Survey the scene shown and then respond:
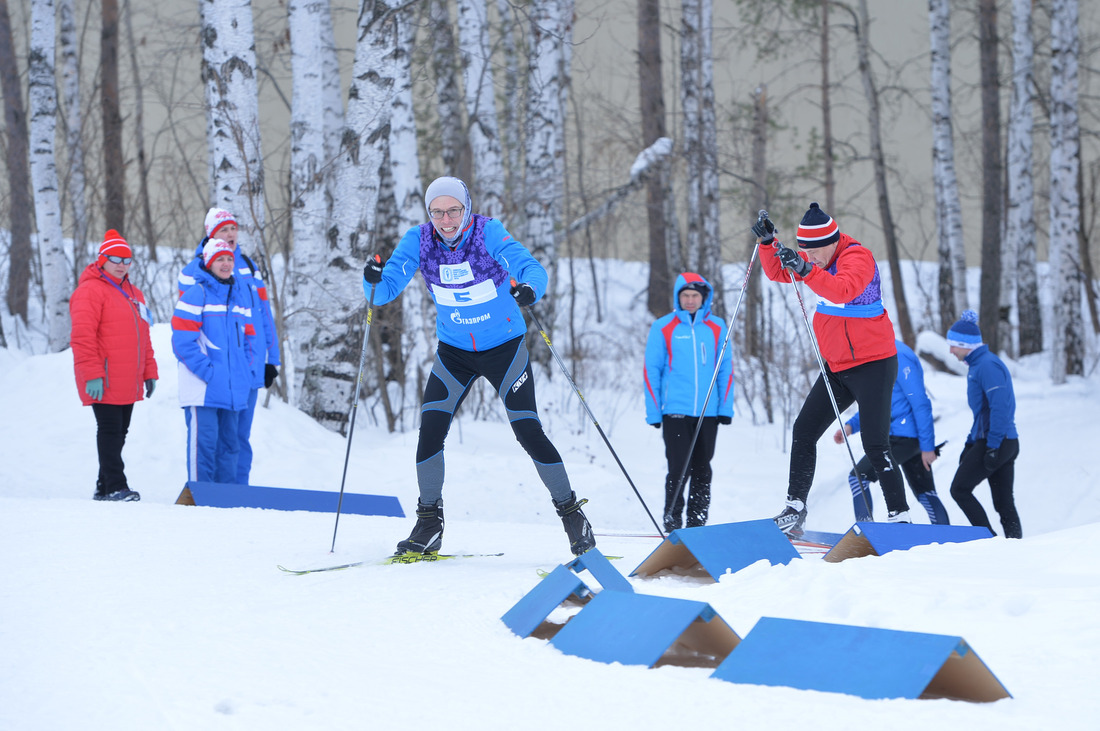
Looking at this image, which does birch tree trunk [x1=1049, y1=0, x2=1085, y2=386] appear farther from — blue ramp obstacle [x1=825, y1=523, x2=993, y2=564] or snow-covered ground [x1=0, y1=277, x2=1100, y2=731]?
snow-covered ground [x1=0, y1=277, x2=1100, y2=731]

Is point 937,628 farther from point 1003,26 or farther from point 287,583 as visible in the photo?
point 1003,26

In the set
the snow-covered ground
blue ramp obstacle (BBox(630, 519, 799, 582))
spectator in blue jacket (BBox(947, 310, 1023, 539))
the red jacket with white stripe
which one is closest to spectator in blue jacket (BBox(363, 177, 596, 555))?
the snow-covered ground

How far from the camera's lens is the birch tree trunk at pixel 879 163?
18906 mm

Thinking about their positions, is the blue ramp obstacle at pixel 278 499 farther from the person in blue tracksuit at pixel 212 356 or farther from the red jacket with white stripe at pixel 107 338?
the red jacket with white stripe at pixel 107 338

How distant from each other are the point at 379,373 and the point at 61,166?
34.6ft

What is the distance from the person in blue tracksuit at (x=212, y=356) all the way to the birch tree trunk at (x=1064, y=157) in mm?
10531

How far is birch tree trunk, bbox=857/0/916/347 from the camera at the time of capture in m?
18.9

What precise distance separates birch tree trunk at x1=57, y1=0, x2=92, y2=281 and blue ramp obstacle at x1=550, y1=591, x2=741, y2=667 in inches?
538

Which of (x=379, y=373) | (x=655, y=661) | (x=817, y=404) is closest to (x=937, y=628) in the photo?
(x=655, y=661)

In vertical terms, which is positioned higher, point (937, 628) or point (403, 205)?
point (403, 205)

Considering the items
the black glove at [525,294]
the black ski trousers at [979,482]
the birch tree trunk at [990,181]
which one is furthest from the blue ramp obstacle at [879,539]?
the birch tree trunk at [990,181]

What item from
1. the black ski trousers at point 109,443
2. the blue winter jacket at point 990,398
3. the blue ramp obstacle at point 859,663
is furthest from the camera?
the black ski trousers at point 109,443

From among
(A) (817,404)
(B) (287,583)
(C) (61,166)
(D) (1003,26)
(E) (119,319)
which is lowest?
(B) (287,583)

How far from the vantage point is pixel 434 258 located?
428 cm
